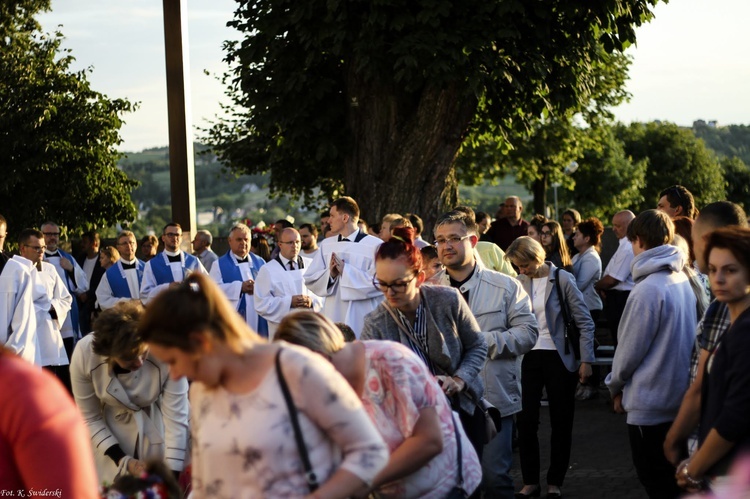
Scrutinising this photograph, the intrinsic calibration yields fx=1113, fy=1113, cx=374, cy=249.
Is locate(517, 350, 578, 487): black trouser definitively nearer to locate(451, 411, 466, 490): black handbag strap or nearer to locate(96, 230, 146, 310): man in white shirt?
locate(451, 411, 466, 490): black handbag strap

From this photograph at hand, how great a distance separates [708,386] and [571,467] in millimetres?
5465

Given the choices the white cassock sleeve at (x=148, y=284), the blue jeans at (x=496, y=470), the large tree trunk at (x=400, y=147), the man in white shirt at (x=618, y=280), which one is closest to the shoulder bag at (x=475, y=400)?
the blue jeans at (x=496, y=470)

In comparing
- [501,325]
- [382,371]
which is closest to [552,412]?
[501,325]

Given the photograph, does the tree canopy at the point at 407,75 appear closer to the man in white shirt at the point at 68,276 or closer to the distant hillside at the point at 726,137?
the man in white shirt at the point at 68,276

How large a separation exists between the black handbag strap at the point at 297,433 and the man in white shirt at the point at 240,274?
9944 mm

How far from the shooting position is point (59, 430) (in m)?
3.00

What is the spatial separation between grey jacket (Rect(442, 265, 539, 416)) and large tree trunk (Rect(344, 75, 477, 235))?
1234cm

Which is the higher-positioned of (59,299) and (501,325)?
(501,325)

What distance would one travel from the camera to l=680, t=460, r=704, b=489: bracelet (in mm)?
4703

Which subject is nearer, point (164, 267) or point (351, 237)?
point (351, 237)

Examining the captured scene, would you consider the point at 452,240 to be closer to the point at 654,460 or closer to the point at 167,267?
the point at 654,460

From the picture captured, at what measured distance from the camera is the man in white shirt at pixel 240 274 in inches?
526

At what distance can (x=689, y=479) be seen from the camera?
15.6 ft

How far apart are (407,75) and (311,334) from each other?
13468 mm
